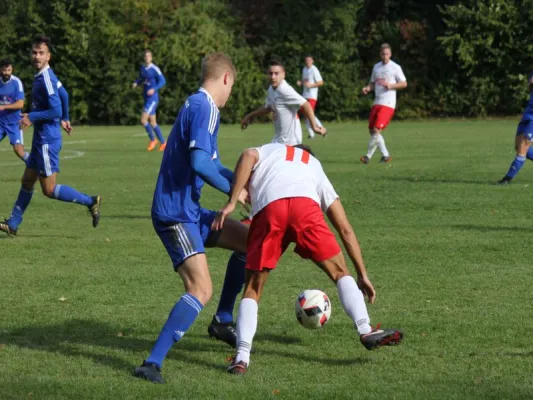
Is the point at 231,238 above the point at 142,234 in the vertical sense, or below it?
above

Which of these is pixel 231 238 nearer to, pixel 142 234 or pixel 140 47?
pixel 142 234

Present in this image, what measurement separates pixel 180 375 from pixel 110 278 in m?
3.36

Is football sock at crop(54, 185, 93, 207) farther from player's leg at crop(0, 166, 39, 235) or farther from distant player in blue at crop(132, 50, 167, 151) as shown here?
distant player in blue at crop(132, 50, 167, 151)

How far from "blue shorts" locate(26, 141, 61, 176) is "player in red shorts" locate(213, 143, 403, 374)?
5.79 meters

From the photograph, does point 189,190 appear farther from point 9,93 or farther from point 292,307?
point 9,93

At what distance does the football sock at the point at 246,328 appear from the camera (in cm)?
621

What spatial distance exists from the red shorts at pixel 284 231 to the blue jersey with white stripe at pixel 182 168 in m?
0.41

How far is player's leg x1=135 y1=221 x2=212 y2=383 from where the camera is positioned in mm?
6145

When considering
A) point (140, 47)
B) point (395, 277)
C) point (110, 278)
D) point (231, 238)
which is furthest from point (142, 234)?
point (140, 47)

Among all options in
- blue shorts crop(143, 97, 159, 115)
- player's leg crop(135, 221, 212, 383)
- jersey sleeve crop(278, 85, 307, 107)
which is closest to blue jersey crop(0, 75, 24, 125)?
jersey sleeve crop(278, 85, 307, 107)

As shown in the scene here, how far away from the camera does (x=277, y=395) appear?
18.7 feet

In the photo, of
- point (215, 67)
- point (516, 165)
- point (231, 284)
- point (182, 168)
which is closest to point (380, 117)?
point (516, 165)

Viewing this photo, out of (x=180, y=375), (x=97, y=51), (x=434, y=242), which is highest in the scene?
(x=180, y=375)

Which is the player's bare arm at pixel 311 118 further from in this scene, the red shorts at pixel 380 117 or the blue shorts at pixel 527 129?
the red shorts at pixel 380 117
